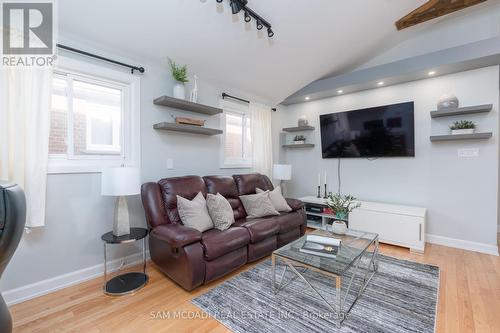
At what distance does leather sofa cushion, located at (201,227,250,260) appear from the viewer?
207 cm

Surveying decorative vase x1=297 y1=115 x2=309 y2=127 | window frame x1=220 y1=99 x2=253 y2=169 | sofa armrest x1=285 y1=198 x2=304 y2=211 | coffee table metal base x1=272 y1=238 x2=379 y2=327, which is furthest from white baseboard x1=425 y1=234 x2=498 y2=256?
window frame x1=220 y1=99 x2=253 y2=169

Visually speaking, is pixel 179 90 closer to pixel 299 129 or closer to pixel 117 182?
pixel 117 182

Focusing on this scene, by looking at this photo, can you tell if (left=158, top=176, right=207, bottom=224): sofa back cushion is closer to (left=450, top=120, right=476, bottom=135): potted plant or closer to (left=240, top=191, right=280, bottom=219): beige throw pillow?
(left=240, top=191, right=280, bottom=219): beige throw pillow

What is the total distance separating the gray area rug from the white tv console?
0.67 meters

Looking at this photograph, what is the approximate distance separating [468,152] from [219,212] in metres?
3.41

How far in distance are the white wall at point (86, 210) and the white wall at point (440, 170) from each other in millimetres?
2897

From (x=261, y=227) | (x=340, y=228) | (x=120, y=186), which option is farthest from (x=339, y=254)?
(x=120, y=186)

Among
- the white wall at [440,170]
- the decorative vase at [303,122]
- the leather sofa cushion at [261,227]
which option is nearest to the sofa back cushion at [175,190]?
the leather sofa cushion at [261,227]

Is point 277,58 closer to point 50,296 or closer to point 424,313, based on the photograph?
point 424,313

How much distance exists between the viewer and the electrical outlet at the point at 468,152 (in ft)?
9.94

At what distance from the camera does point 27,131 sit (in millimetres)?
1926

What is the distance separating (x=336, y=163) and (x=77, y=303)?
4.00 m

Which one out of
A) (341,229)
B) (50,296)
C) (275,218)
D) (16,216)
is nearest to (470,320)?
(341,229)

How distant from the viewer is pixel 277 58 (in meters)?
3.36
